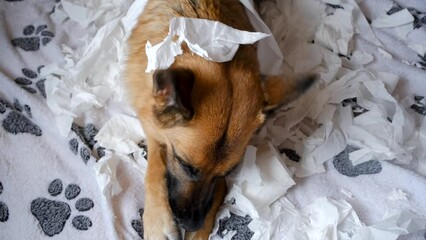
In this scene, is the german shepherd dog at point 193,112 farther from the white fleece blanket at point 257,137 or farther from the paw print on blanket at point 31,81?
the paw print on blanket at point 31,81

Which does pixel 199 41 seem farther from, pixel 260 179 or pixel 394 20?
pixel 394 20

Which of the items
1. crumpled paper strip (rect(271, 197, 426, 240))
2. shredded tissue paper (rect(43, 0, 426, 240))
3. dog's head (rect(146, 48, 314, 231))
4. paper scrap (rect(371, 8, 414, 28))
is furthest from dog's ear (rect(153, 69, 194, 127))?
paper scrap (rect(371, 8, 414, 28))

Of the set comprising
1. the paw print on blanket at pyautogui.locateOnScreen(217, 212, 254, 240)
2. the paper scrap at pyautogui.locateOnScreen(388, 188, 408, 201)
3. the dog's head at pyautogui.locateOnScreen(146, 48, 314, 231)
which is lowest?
the paw print on blanket at pyautogui.locateOnScreen(217, 212, 254, 240)

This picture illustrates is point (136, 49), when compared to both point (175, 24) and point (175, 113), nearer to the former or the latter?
→ point (175, 24)

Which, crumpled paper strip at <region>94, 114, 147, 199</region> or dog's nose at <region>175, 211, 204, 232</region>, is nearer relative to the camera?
dog's nose at <region>175, 211, 204, 232</region>

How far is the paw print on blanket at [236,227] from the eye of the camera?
5.48ft

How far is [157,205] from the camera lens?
1.62 m

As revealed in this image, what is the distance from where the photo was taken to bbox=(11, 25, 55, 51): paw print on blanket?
2.10m

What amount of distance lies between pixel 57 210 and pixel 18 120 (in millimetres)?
396

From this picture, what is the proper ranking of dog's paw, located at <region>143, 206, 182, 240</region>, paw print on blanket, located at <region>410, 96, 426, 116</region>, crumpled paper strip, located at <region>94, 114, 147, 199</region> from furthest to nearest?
paw print on blanket, located at <region>410, 96, 426, 116</region> < crumpled paper strip, located at <region>94, 114, 147, 199</region> < dog's paw, located at <region>143, 206, 182, 240</region>

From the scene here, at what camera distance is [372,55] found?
88.5 inches

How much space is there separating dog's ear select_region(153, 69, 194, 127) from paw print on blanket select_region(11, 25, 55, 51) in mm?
919

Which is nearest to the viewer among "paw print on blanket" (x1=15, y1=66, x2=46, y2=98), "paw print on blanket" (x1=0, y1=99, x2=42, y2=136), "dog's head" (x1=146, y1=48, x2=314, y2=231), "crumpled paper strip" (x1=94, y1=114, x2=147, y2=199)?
"dog's head" (x1=146, y1=48, x2=314, y2=231)

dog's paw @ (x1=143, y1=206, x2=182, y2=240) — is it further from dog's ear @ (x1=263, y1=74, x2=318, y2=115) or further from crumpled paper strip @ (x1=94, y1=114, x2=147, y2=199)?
dog's ear @ (x1=263, y1=74, x2=318, y2=115)
